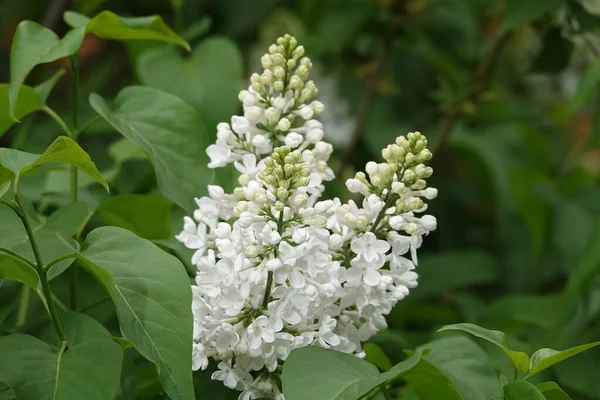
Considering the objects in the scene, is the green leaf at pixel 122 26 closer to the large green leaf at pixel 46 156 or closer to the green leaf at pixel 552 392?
the large green leaf at pixel 46 156

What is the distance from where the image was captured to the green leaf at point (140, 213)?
101 centimetres

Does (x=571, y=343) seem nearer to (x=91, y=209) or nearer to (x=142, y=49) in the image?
(x=91, y=209)

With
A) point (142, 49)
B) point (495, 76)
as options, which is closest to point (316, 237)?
point (142, 49)

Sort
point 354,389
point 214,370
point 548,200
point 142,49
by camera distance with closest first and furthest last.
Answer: point 354,389 < point 214,370 < point 142,49 < point 548,200

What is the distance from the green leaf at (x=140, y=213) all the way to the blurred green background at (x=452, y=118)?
0.08 meters

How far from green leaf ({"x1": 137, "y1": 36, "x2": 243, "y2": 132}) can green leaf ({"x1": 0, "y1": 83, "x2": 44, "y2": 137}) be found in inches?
12.9

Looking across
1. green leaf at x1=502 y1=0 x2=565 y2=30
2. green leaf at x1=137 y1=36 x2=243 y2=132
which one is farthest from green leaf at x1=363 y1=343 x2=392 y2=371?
green leaf at x1=502 y1=0 x2=565 y2=30

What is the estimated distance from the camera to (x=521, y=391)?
0.74m

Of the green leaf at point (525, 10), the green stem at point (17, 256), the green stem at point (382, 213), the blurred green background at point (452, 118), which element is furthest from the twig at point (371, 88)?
the green stem at point (17, 256)

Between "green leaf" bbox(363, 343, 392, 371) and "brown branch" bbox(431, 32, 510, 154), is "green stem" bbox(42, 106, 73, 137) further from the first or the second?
"brown branch" bbox(431, 32, 510, 154)

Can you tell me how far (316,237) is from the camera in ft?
2.51

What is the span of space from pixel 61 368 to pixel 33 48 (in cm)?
37

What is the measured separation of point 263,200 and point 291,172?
37 millimetres

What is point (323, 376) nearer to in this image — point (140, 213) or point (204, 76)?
point (140, 213)
